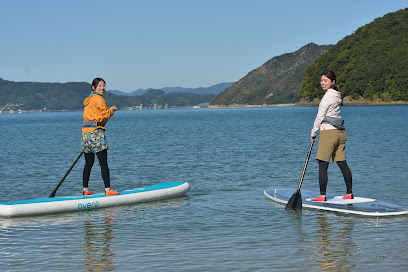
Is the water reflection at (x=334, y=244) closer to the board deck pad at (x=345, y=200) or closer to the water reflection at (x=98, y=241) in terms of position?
the board deck pad at (x=345, y=200)

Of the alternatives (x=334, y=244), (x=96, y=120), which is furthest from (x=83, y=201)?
(x=334, y=244)

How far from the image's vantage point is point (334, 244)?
7918 millimetres

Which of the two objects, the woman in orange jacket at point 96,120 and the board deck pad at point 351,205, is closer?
the board deck pad at point 351,205

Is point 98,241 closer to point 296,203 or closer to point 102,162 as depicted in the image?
point 102,162

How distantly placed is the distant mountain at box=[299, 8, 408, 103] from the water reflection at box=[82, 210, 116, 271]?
157 meters

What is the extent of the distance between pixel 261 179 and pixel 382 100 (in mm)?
159558

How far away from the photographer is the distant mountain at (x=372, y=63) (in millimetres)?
160250

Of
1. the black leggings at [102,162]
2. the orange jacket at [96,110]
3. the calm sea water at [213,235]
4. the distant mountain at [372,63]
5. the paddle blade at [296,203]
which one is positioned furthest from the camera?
the distant mountain at [372,63]

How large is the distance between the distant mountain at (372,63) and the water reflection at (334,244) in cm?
15624

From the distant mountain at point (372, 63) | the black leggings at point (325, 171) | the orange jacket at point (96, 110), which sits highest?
the distant mountain at point (372, 63)

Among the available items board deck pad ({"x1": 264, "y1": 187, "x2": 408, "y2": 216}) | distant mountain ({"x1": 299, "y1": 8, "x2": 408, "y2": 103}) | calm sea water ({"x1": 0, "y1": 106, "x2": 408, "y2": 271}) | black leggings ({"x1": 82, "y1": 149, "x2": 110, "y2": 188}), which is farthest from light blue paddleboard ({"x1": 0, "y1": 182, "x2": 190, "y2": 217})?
distant mountain ({"x1": 299, "y1": 8, "x2": 408, "y2": 103})

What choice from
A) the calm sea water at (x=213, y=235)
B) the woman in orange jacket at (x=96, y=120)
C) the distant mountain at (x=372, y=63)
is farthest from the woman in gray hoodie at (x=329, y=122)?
the distant mountain at (x=372, y=63)

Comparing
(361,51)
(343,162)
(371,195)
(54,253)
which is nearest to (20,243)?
(54,253)

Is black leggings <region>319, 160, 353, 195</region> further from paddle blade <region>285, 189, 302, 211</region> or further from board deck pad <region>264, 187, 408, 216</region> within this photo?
paddle blade <region>285, 189, 302, 211</region>
